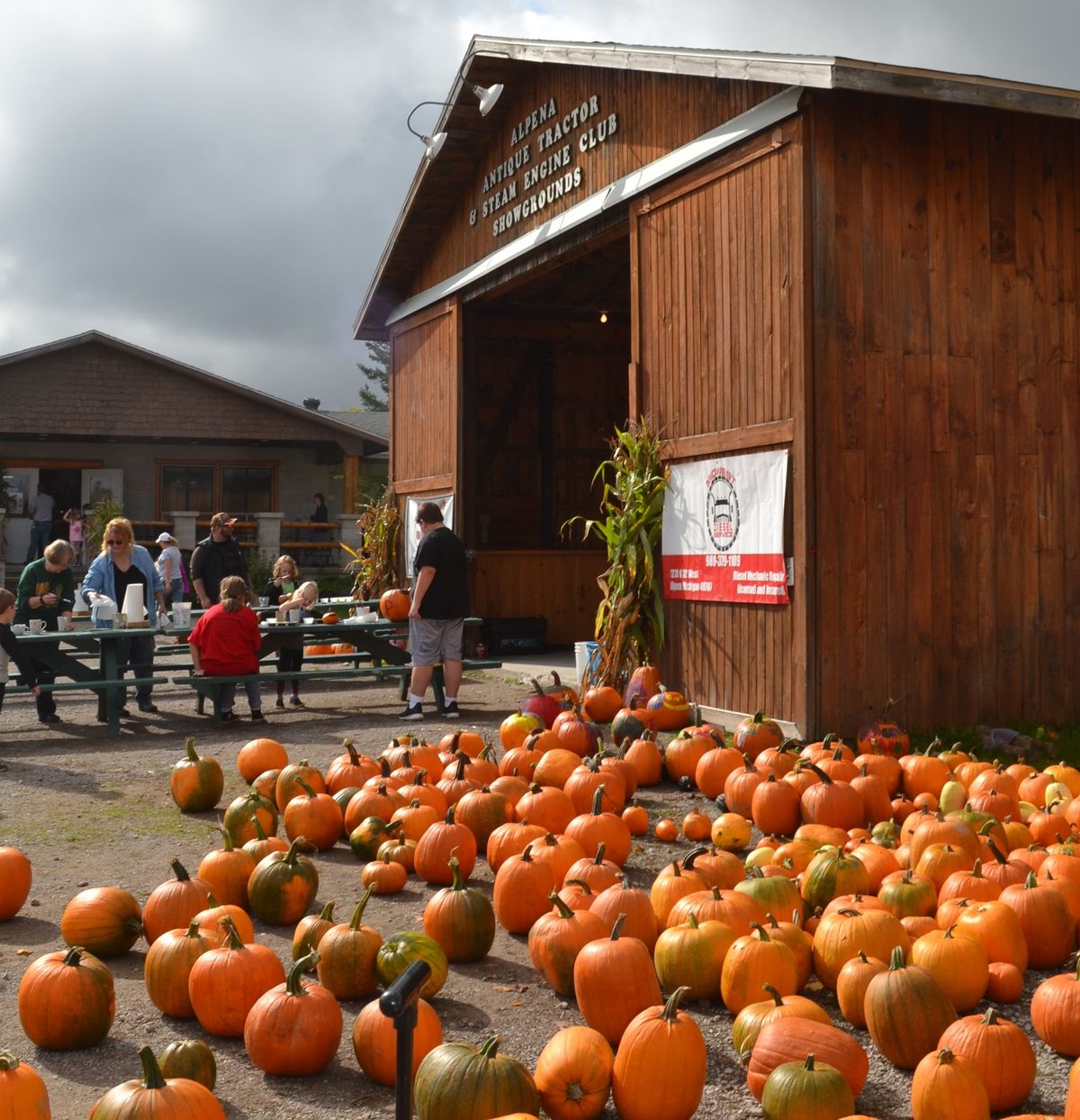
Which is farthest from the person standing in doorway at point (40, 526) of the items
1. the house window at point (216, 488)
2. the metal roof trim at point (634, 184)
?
the metal roof trim at point (634, 184)

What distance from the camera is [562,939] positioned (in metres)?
3.90

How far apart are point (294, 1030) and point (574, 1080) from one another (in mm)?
825

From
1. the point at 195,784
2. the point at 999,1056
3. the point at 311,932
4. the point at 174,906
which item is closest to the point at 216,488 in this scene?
the point at 195,784

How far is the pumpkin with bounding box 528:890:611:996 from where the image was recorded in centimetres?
388

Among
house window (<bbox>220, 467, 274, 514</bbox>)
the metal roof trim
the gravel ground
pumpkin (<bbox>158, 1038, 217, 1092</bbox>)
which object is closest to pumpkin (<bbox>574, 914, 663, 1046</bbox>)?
the gravel ground

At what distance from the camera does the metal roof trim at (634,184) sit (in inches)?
343

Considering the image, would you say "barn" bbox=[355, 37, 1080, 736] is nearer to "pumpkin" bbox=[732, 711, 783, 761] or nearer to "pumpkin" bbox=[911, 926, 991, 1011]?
"pumpkin" bbox=[732, 711, 783, 761]

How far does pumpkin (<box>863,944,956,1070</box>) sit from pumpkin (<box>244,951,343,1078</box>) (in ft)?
4.99

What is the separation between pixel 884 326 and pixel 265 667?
32.0ft

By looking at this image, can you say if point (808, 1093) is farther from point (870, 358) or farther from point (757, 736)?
point (870, 358)

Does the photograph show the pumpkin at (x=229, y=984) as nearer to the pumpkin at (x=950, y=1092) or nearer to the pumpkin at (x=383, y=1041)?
the pumpkin at (x=383, y=1041)

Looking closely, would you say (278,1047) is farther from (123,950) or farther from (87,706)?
(87,706)

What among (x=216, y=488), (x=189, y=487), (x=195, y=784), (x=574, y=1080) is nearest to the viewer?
(x=574, y=1080)

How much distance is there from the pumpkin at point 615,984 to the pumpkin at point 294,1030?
734 millimetres
